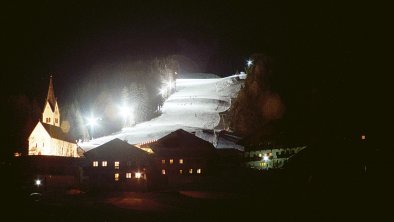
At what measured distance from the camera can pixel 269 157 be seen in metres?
49.4

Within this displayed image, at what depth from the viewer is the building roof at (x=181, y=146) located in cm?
4672

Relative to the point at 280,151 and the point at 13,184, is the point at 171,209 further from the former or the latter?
the point at 280,151

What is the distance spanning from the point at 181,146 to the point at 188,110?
2947 centimetres

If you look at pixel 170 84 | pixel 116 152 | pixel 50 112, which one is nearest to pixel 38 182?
pixel 116 152

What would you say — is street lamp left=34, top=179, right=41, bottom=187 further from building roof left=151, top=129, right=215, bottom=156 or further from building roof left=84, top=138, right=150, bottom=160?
building roof left=151, top=129, right=215, bottom=156

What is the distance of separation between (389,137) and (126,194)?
17.5 m

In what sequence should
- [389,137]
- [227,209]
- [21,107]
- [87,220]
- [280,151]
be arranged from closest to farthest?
[87,220], [227,209], [389,137], [280,151], [21,107]

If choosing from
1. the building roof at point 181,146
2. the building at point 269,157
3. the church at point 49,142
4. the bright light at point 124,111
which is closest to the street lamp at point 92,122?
the bright light at point 124,111

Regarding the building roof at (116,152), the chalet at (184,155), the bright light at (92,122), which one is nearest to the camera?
the building roof at (116,152)

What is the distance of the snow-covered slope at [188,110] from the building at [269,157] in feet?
42.6

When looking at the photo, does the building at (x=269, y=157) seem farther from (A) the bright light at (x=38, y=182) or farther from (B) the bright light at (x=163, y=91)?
(B) the bright light at (x=163, y=91)

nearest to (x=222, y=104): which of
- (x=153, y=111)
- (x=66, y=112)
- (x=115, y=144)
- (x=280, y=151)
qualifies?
(x=153, y=111)

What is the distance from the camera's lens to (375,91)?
109 ft

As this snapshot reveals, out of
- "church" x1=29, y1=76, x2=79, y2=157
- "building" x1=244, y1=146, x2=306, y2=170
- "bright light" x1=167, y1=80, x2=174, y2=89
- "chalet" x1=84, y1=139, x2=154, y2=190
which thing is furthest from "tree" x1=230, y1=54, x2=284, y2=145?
"chalet" x1=84, y1=139, x2=154, y2=190
